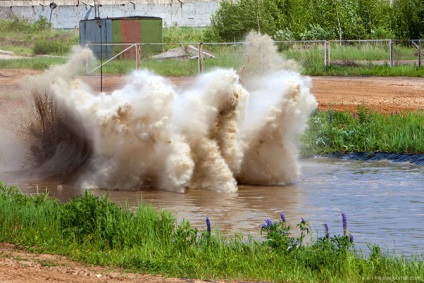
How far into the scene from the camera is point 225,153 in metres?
18.5

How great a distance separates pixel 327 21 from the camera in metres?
55.2

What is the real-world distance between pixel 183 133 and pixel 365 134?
571 centimetres

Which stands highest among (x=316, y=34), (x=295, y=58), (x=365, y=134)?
(x=316, y=34)

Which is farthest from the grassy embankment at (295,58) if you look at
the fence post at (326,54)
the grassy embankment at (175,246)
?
the grassy embankment at (175,246)

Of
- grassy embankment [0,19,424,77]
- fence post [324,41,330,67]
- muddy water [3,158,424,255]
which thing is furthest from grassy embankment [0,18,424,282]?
fence post [324,41,330,67]

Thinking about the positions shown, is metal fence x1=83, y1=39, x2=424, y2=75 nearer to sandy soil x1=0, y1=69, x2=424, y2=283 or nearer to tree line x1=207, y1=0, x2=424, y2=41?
sandy soil x1=0, y1=69, x2=424, y2=283

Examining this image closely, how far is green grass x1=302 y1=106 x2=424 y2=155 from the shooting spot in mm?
21453

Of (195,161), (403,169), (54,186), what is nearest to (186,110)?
(195,161)

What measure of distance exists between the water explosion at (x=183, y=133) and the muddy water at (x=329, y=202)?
469 millimetres

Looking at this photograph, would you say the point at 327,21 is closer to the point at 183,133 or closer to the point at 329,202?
the point at 183,133

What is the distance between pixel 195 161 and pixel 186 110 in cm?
95

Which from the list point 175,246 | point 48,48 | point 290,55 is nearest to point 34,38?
point 48,48

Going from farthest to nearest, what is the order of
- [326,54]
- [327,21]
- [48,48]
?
[48,48], [327,21], [326,54]

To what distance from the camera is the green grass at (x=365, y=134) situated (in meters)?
21.5
